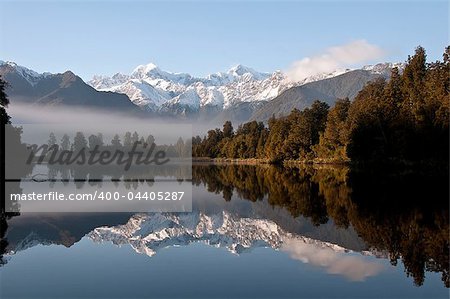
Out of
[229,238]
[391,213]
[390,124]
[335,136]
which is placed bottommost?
[229,238]

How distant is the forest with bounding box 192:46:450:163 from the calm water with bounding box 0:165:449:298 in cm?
4009

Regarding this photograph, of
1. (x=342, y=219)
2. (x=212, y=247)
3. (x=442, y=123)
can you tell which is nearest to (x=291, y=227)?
(x=342, y=219)

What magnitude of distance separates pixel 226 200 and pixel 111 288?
31.0 metres

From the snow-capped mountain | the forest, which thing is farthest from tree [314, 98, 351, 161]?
the snow-capped mountain

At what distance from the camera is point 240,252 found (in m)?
23.0

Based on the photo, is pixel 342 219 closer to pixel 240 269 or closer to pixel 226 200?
pixel 240 269

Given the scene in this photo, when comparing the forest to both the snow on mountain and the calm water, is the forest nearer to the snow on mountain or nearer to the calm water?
the calm water

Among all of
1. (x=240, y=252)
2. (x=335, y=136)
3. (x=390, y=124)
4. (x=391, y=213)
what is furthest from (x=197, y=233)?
(x=335, y=136)

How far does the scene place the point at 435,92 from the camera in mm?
78625

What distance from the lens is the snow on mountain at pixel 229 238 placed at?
20703mm

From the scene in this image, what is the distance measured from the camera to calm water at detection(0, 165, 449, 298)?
1709cm

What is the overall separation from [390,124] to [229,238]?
6901cm

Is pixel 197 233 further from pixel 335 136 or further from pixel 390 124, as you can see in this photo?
pixel 335 136

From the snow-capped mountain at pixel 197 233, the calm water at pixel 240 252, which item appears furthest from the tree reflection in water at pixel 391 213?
the snow-capped mountain at pixel 197 233
